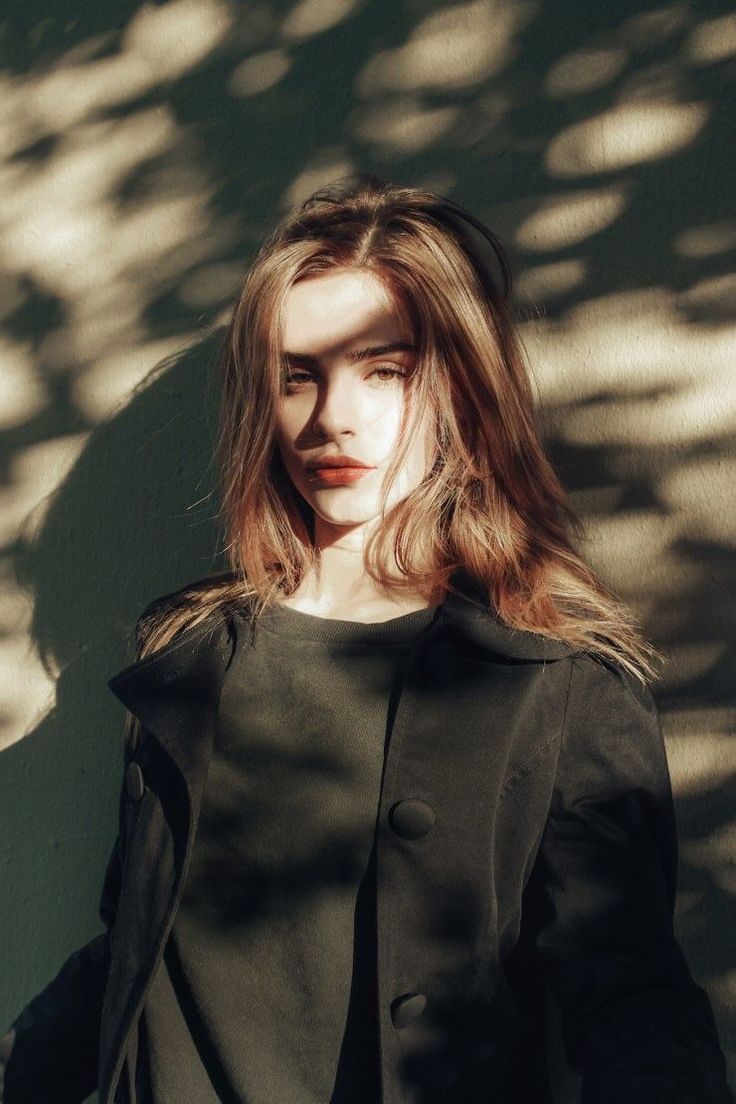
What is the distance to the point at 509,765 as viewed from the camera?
5.67 feet

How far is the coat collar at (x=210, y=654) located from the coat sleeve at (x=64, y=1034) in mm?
197

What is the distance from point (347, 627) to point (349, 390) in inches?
15.3

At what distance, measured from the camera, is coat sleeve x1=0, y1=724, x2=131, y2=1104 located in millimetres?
1946

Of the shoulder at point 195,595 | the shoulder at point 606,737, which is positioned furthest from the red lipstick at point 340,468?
the shoulder at point 606,737

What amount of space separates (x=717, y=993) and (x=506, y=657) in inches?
32.9

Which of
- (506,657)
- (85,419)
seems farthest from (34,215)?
(506,657)

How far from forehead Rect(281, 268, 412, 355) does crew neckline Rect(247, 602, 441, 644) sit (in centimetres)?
44

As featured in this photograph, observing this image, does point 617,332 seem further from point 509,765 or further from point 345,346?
point 509,765

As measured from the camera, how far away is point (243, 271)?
2.36 metres

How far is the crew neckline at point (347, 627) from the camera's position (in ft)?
6.03

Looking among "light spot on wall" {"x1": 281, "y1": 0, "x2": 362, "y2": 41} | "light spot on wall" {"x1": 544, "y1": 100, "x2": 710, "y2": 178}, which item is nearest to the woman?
"light spot on wall" {"x1": 544, "y1": 100, "x2": 710, "y2": 178}

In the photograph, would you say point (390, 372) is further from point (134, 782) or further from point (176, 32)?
point (176, 32)

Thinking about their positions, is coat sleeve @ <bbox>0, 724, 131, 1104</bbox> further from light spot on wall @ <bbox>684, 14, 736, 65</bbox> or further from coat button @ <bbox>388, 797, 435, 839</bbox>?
light spot on wall @ <bbox>684, 14, 736, 65</bbox>

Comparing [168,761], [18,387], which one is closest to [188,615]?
[168,761]
